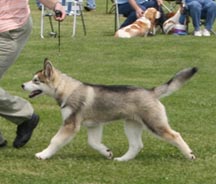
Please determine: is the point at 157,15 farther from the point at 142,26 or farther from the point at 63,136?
the point at 63,136

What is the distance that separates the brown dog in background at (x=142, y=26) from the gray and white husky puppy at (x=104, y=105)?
32.3 ft

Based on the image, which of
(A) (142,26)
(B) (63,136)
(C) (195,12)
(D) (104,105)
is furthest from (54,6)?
(C) (195,12)

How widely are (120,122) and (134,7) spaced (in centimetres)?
942

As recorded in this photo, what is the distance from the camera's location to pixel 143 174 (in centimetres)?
576

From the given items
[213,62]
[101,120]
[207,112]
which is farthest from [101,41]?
[101,120]

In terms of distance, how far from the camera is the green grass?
5.77 m

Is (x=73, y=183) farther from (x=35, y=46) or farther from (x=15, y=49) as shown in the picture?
(x=35, y=46)

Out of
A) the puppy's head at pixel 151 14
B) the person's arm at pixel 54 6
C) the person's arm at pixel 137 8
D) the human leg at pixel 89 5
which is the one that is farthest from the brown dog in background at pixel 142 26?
the person's arm at pixel 54 6

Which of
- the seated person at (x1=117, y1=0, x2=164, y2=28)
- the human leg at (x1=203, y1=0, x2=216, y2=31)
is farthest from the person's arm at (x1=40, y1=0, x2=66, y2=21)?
the human leg at (x1=203, y1=0, x2=216, y2=31)

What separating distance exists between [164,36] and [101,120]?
1058 cm

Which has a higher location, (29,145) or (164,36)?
(29,145)

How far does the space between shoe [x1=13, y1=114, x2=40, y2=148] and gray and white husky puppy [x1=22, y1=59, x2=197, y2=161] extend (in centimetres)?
51

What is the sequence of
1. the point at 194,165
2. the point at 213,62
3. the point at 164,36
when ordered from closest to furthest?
the point at 194,165
the point at 213,62
the point at 164,36

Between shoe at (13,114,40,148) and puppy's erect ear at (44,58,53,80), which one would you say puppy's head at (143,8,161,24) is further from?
puppy's erect ear at (44,58,53,80)
